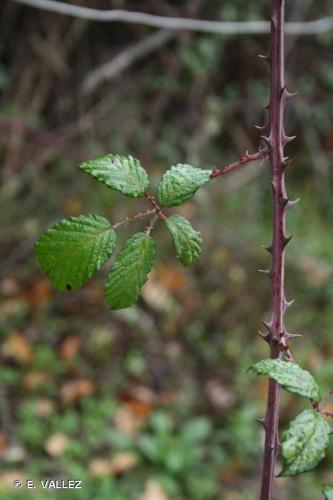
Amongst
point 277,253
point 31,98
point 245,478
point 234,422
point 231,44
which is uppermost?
point 231,44

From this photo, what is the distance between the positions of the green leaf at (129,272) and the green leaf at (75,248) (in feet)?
0.04

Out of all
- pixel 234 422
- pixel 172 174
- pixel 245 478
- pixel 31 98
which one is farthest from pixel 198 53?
pixel 172 174

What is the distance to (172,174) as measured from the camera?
18.2 inches

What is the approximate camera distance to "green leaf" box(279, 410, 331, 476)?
384 millimetres

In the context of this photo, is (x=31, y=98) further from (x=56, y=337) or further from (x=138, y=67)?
(x=56, y=337)

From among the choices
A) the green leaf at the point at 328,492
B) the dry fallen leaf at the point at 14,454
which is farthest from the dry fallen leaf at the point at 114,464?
the green leaf at the point at 328,492

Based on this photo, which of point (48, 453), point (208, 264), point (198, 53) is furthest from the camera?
point (198, 53)

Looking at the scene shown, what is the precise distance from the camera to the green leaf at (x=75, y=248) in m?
0.44

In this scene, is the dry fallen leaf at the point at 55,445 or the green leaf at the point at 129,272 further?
the dry fallen leaf at the point at 55,445

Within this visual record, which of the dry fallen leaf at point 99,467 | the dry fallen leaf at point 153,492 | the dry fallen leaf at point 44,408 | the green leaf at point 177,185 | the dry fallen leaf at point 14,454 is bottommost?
the green leaf at point 177,185

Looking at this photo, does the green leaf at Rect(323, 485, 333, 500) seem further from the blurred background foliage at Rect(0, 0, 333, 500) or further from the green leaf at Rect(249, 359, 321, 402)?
the blurred background foliage at Rect(0, 0, 333, 500)

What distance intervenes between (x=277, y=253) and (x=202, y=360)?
2.16 m

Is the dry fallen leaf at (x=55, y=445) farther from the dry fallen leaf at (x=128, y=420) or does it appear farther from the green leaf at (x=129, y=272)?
the green leaf at (x=129, y=272)

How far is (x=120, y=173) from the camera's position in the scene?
1.50ft
